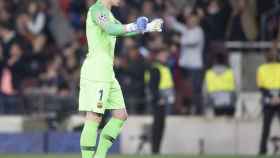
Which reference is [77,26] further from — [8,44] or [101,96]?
[101,96]

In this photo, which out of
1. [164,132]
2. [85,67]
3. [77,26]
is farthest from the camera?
[77,26]

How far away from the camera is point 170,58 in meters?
22.8

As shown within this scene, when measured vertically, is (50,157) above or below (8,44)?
below

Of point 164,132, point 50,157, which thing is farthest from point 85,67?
point 164,132

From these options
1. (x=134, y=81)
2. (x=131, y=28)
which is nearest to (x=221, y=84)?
(x=134, y=81)

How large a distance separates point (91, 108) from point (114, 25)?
112 centimetres

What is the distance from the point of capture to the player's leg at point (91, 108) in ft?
47.9

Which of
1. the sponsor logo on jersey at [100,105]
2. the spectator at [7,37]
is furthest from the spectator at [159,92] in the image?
the sponsor logo on jersey at [100,105]

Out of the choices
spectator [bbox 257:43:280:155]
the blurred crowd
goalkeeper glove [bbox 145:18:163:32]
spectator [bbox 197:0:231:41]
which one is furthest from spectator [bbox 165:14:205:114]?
goalkeeper glove [bbox 145:18:163:32]

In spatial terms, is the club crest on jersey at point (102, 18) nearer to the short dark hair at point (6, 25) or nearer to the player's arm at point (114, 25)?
A: the player's arm at point (114, 25)

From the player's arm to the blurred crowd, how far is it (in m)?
7.55

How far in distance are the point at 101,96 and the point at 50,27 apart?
9.73 metres

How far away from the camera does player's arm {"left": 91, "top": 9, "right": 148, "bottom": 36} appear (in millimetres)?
13992

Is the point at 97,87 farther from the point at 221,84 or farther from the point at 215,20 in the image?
the point at 215,20
